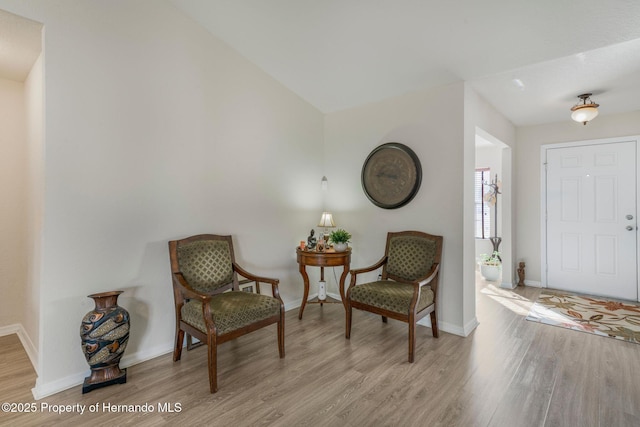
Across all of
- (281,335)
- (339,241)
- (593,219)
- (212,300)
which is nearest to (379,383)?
(281,335)

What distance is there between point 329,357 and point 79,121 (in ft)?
8.53

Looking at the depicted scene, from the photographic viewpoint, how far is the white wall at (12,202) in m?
2.75

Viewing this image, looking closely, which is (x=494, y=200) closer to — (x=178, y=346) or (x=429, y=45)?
(x=429, y=45)

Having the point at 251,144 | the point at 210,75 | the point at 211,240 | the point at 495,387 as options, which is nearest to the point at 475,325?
the point at 495,387

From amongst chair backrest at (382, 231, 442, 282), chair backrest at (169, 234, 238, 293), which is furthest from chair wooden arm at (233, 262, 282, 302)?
chair backrest at (382, 231, 442, 282)

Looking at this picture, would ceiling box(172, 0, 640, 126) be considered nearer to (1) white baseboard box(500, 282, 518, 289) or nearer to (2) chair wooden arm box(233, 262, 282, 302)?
(2) chair wooden arm box(233, 262, 282, 302)

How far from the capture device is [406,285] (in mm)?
2850

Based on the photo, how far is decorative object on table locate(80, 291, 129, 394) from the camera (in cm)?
200

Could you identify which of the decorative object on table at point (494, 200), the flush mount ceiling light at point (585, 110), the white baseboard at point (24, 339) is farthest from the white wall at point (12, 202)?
the decorative object on table at point (494, 200)

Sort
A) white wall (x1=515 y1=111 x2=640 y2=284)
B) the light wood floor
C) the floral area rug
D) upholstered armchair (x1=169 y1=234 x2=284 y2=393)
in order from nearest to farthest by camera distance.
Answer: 1. the light wood floor
2. upholstered armchair (x1=169 y1=234 x2=284 y2=393)
3. the floral area rug
4. white wall (x1=515 y1=111 x2=640 y2=284)

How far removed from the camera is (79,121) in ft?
7.08

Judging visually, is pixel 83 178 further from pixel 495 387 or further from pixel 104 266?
pixel 495 387

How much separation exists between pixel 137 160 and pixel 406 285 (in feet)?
8.43

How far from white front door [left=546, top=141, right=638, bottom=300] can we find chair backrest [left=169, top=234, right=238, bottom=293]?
4.56 meters
